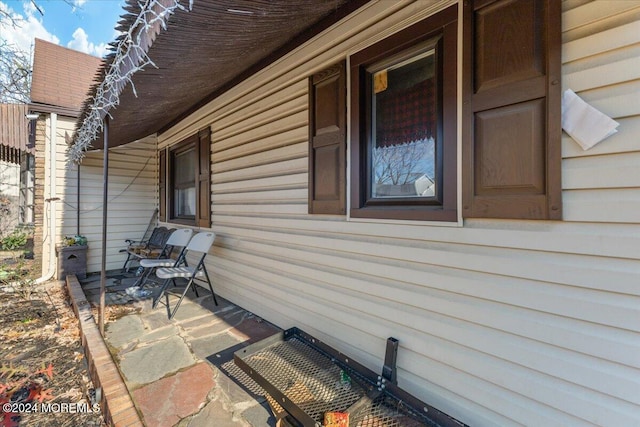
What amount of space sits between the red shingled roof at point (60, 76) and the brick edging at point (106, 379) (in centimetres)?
348

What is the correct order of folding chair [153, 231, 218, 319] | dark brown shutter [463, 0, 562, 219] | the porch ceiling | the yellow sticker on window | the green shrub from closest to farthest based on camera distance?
dark brown shutter [463, 0, 562, 219] < the porch ceiling < the yellow sticker on window < folding chair [153, 231, 218, 319] < the green shrub

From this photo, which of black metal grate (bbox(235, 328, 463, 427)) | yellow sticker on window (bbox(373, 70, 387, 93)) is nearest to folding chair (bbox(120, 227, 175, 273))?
black metal grate (bbox(235, 328, 463, 427))

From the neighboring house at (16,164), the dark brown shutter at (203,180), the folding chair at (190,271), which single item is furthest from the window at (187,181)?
the neighboring house at (16,164)

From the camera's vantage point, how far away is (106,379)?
197 cm

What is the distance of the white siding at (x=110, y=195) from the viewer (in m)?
4.94

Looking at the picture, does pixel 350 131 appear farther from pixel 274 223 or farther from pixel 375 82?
pixel 274 223

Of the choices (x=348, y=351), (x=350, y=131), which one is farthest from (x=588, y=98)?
(x=348, y=351)

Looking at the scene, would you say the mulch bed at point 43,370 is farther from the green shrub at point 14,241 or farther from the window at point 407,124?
the green shrub at point 14,241

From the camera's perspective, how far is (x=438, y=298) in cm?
164

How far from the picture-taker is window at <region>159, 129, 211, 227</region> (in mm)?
4070

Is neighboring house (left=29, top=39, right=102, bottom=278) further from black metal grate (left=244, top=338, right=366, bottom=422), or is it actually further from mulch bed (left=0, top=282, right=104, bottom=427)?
black metal grate (left=244, top=338, right=366, bottom=422)

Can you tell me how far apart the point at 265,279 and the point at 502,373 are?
2.13m

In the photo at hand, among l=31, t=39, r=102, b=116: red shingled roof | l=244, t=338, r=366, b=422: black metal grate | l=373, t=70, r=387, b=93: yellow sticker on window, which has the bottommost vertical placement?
l=244, t=338, r=366, b=422: black metal grate

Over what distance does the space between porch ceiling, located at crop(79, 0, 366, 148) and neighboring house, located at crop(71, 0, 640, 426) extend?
2 cm
